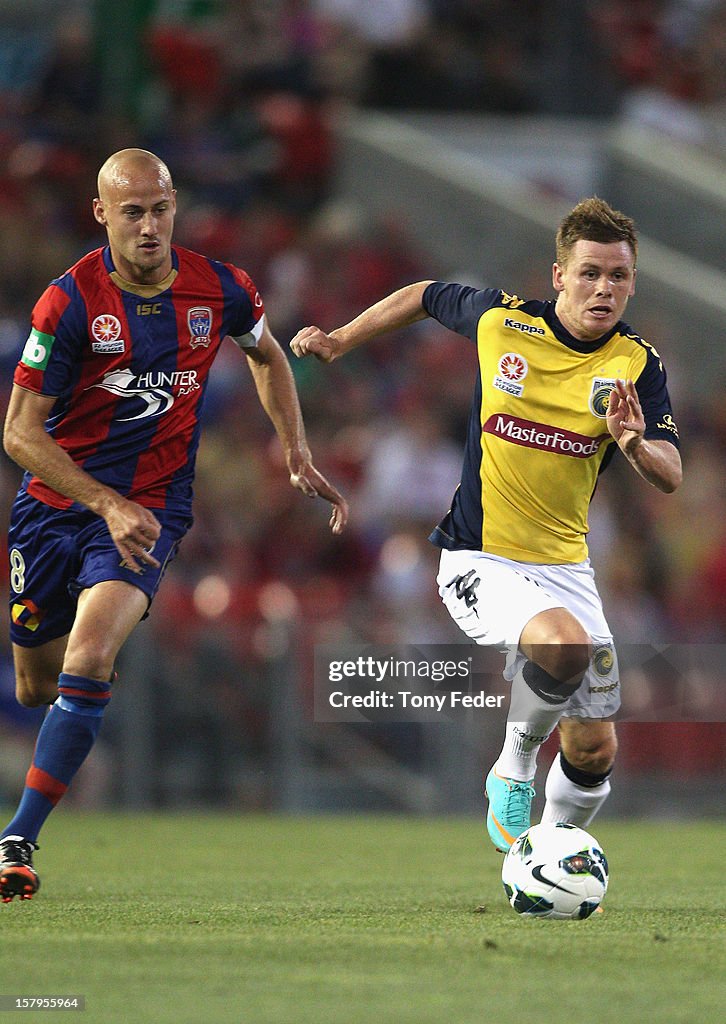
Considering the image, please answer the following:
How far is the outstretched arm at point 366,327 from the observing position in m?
6.37

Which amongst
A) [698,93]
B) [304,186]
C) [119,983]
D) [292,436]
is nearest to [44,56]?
[304,186]

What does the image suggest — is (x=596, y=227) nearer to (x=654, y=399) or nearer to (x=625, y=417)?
(x=654, y=399)

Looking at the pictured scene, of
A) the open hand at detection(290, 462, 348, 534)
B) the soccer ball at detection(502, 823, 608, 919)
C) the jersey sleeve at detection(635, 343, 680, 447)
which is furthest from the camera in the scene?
the open hand at detection(290, 462, 348, 534)

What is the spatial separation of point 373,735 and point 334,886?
4.75 meters

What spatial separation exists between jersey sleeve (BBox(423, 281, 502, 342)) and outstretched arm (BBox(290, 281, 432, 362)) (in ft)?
0.15

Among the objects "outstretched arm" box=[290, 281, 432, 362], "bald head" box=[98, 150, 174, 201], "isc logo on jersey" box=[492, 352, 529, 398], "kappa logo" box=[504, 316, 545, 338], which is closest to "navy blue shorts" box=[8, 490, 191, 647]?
"outstretched arm" box=[290, 281, 432, 362]

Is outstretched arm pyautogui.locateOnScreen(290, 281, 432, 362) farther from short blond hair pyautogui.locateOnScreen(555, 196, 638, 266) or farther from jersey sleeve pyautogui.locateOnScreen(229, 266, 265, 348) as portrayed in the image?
short blond hair pyautogui.locateOnScreen(555, 196, 638, 266)

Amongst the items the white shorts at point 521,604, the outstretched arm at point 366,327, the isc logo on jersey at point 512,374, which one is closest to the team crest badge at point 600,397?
the isc logo on jersey at point 512,374

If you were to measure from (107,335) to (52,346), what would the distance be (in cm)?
24

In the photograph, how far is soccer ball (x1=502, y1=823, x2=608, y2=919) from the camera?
18.6ft

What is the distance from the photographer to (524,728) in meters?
6.34

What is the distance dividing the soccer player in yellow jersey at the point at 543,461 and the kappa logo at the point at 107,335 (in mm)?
686

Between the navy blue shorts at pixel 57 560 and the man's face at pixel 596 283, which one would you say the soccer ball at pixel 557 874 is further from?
the man's face at pixel 596 283

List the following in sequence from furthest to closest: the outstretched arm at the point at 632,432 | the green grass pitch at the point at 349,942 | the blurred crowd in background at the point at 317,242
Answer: the blurred crowd in background at the point at 317,242
the outstretched arm at the point at 632,432
the green grass pitch at the point at 349,942
